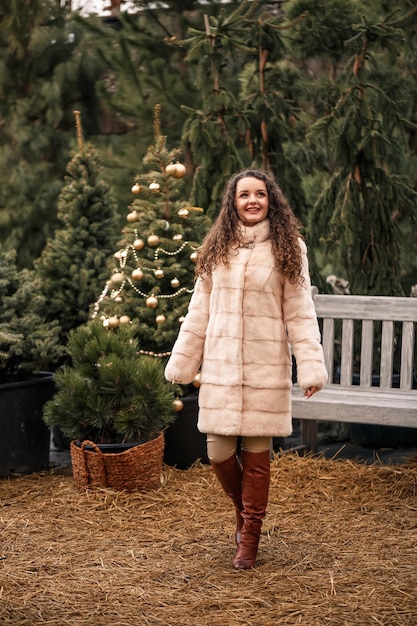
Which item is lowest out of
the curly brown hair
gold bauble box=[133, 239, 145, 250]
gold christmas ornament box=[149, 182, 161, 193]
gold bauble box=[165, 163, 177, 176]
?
gold bauble box=[133, 239, 145, 250]

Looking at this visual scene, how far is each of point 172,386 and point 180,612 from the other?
2.29m

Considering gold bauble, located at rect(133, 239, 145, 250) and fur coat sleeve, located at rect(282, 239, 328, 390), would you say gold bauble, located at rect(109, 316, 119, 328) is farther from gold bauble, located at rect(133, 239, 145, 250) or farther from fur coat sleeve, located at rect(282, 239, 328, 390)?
fur coat sleeve, located at rect(282, 239, 328, 390)

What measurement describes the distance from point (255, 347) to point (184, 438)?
1997 millimetres

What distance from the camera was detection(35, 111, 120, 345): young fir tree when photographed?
6988mm

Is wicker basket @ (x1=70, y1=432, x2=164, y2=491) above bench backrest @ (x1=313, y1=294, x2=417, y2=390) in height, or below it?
below

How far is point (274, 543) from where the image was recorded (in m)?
4.75

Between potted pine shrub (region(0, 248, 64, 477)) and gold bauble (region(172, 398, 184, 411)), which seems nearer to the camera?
gold bauble (region(172, 398, 184, 411))

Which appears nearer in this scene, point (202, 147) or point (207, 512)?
point (207, 512)

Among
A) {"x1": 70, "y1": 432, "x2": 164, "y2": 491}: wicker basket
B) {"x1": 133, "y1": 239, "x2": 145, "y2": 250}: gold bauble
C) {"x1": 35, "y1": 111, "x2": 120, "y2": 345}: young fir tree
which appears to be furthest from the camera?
{"x1": 35, "y1": 111, "x2": 120, "y2": 345}: young fir tree

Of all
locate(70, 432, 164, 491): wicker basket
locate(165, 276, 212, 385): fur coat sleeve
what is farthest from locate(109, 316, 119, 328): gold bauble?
locate(165, 276, 212, 385): fur coat sleeve

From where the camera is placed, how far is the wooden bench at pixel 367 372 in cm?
571

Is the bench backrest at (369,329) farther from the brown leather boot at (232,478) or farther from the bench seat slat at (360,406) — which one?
the brown leather boot at (232,478)

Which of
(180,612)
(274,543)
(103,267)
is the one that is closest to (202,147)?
(103,267)

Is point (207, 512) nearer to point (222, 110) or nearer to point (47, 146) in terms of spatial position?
point (222, 110)
